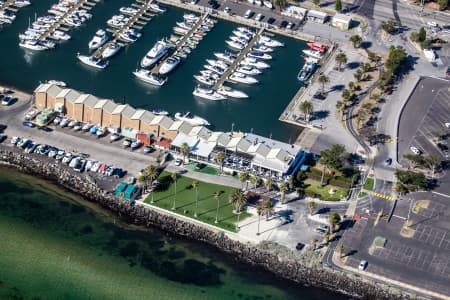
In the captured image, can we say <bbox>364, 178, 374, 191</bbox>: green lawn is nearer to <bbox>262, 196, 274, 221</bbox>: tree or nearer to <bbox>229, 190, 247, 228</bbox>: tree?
<bbox>262, 196, 274, 221</bbox>: tree

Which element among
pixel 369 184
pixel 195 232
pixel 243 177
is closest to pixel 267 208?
pixel 243 177

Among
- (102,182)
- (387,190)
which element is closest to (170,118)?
(102,182)

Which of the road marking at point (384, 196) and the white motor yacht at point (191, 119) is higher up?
the road marking at point (384, 196)

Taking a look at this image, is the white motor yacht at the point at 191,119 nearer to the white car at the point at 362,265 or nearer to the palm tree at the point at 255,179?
the palm tree at the point at 255,179

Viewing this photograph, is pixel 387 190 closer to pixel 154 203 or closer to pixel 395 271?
pixel 395 271

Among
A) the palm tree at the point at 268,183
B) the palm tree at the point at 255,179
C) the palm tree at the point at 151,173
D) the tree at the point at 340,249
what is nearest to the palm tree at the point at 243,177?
the palm tree at the point at 255,179

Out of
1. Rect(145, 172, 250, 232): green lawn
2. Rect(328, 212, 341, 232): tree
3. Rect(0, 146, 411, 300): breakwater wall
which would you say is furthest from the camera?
Rect(145, 172, 250, 232): green lawn

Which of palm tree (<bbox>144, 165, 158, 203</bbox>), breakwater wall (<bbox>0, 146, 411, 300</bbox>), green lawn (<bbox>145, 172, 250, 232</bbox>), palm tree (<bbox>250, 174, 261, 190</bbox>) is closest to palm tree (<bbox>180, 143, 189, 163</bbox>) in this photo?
green lawn (<bbox>145, 172, 250, 232</bbox>)
